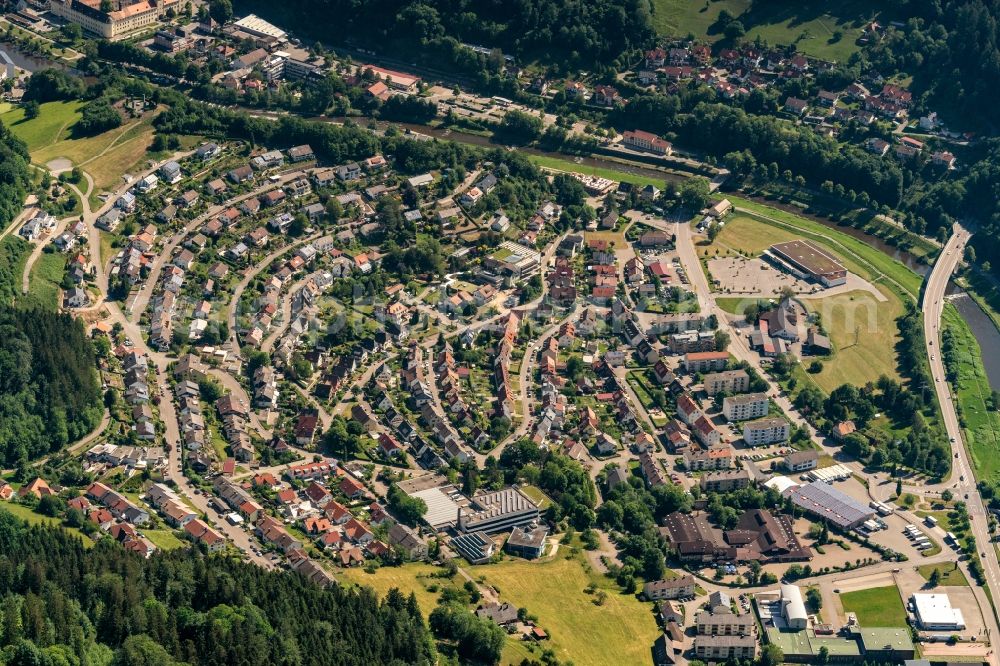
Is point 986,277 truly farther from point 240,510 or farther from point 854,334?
point 240,510

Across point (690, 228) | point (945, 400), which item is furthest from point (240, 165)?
point (945, 400)

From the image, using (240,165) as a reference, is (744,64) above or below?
above

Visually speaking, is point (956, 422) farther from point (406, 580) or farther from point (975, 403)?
point (406, 580)

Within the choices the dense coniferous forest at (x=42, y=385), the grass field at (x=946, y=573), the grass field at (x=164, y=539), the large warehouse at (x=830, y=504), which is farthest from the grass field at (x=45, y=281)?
the grass field at (x=946, y=573)

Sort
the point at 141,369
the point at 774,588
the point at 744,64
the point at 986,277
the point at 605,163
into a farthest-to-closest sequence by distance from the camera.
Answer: the point at 744,64 < the point at 605,163 < the point at 986,277 < the point at 141,369 < the point at 774,588

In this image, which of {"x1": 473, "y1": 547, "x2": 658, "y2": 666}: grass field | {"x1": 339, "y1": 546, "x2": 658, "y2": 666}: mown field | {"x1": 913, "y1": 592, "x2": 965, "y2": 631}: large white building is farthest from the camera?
{"x1": 913, "y1": 592, "x2": 965, "y2": 631}: large white building

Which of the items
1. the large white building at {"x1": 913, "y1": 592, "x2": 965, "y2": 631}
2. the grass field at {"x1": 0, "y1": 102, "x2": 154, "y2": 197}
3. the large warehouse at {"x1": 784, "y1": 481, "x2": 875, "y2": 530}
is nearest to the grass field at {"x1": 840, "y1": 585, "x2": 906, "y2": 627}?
the large white building at {"x1": 913, "y1": 592, "x2": 965, "y2": 631}

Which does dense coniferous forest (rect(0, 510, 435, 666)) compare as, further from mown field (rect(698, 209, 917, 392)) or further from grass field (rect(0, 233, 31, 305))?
mown field (rect(698, 209, 917, 392))
